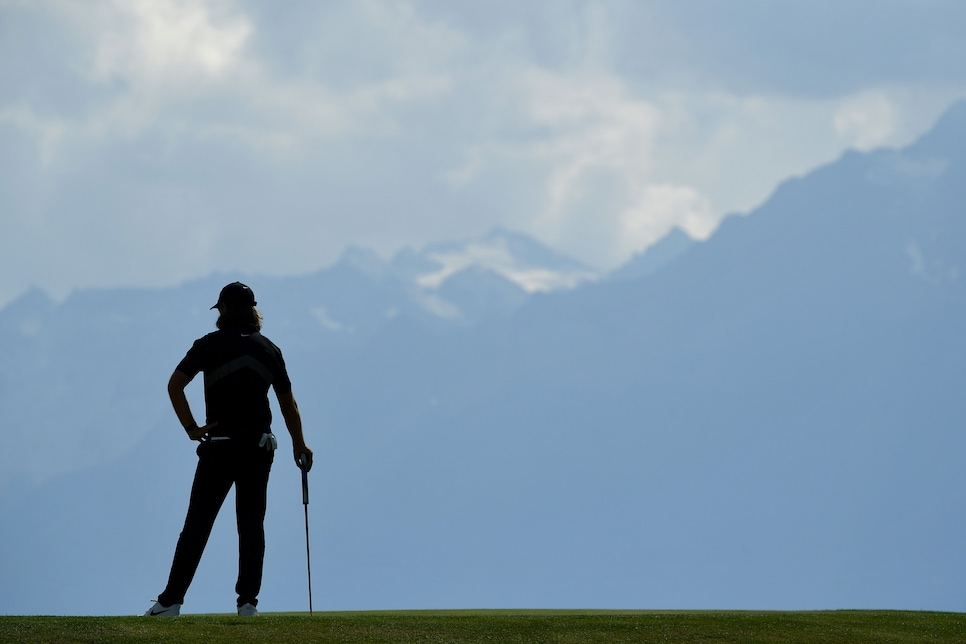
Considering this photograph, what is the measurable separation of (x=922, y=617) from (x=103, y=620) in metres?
9.36

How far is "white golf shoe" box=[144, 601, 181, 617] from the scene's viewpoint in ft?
40.2

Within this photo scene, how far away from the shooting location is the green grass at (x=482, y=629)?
36.8 ft

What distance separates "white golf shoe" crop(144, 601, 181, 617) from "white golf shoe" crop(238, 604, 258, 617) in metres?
0.61

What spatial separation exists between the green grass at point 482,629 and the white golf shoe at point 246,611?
11cm

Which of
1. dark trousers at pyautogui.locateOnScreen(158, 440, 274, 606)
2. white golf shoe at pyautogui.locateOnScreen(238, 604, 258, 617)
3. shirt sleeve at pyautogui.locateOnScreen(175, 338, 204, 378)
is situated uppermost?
shirt sleeve at pyautogui.locateOnScreen(175, 338, 204, 378)

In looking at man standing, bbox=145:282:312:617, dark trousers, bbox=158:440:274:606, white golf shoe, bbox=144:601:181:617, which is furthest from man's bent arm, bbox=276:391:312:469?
white golf shoe, bbox=144:601:181:617

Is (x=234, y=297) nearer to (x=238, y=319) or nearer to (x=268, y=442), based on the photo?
(x=238, y=319)

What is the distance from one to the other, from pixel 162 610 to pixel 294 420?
2.27 m

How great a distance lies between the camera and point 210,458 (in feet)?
40.1

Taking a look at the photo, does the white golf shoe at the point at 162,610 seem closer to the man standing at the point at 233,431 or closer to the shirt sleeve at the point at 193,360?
the man standing at the point at 233,431

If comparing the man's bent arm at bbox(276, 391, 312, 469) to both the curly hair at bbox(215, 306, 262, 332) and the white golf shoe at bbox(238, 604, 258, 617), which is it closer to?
the curly hair at bbox(215, 306, 262, 332)

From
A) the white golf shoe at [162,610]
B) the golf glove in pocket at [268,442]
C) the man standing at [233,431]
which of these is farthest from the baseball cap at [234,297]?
the white golf shoe at [162,610]

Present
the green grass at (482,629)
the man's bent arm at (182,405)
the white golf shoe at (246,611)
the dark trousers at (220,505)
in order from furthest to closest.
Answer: the white golf shoe at (246,611), the dark trousers at (220,505), the man's bent arm at (182,405), the green grass at (482,629)

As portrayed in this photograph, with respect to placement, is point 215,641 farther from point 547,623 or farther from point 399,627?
point 547,623
